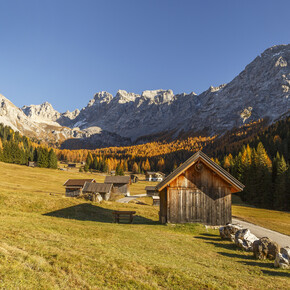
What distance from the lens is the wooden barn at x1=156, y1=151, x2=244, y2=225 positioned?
24047 millimetres

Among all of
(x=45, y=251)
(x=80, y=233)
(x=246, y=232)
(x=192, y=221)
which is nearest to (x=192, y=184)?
(x=192, y=221)

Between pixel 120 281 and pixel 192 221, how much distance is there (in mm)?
17647

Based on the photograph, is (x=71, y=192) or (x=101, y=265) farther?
(x=71, y=192)

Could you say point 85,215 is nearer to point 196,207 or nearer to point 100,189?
point 196,207

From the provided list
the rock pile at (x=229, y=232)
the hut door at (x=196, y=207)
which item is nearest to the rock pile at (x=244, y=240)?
the rock pile at (x=229, y=232)

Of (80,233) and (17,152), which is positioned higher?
(17,152)

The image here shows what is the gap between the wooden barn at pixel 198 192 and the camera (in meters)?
24.0

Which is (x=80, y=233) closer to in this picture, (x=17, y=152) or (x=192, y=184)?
(x=192, y=184)

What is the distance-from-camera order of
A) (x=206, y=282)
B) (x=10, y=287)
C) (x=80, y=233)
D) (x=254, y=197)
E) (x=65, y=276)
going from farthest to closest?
(x=254, y=197) → (x=80, y=233) → (x=206, y=282) → (x=65, y=276) → (x=10, y=287)

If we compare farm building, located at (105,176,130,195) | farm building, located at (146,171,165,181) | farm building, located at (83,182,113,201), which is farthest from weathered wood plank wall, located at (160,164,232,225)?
farm building, located at (146,171,165,181)

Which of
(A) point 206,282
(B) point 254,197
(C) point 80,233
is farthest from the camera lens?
(B) point 254,197

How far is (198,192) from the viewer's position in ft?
80.5

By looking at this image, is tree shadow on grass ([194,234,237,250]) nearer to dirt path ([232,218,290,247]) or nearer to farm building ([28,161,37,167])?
dirt path ([232,218,290,247])

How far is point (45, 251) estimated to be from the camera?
9.95m
